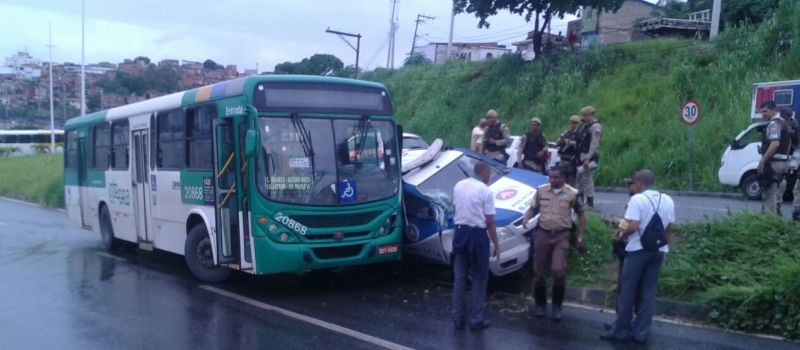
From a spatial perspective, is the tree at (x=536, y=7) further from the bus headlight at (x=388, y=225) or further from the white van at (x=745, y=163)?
the bus headlight at (x=388, y=225)

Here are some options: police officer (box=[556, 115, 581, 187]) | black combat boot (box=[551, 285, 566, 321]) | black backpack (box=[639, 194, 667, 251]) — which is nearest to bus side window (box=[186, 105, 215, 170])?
black combat boot (box=[551, 285, 566, 321])

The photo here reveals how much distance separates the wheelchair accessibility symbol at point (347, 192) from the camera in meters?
10.1

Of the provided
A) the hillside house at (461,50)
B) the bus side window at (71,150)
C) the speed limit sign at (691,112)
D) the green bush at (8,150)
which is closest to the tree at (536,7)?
the speed limit sign at (691,112)

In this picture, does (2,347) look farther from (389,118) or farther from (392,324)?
(389,118)

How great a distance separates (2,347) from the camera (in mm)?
7891

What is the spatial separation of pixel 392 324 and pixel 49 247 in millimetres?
10576

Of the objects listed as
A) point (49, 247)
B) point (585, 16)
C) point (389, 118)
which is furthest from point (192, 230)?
point (585, 16)

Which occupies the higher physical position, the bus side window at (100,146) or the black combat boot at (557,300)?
the bus side window at (100,146)

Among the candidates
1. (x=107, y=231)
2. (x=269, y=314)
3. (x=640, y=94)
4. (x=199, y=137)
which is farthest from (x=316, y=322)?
(x=640, y=94)

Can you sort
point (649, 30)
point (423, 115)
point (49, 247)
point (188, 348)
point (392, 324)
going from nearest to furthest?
point (188, 348)
point (392, 324)
point (49, 247)
point (423, 115)
point (649, 30)

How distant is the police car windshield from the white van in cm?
955

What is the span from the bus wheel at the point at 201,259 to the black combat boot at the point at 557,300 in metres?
5.00

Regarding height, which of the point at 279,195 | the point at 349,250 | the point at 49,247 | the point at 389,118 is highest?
the point at 389,118

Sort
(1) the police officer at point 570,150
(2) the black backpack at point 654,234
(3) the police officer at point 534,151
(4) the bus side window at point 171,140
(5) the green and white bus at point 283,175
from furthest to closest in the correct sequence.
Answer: (3) the police officer at point 534,151, (1) the police officer at point 570,150, (4) the bus side window at point 171,140, (5) the green and white bus at point 283,175, (2) the black backpack at point 654,234
